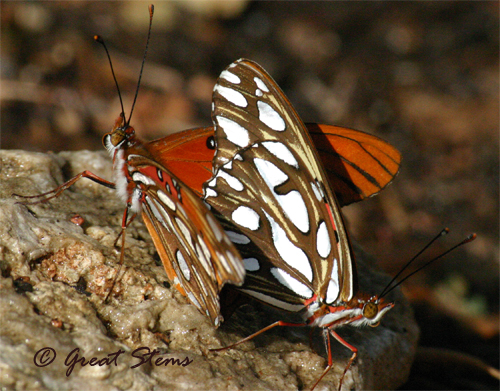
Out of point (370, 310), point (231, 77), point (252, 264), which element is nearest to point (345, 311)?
point (370, 310)

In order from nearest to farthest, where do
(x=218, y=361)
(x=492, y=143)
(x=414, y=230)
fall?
(x=218, y=361) < (x=414, y=230) < (x=492, y=143)

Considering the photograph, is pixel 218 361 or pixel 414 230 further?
pixel 414 230

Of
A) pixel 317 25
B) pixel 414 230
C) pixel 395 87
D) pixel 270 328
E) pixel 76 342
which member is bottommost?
pixel 414 230

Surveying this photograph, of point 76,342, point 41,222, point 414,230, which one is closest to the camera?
point 76,342

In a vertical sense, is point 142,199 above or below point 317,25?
below

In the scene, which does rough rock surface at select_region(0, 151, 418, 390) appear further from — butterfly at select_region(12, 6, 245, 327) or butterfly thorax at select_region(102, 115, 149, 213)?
butterfly thorax at select_region(102, 115, 149, 213)

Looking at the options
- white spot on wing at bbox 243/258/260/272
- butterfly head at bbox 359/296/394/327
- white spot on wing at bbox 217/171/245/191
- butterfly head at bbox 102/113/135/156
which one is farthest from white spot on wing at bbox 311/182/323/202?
butterfly head at bbox 102/113/135/156

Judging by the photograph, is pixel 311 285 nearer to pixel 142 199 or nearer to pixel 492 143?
pixel 142 199

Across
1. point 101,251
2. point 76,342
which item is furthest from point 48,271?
point 76,342
